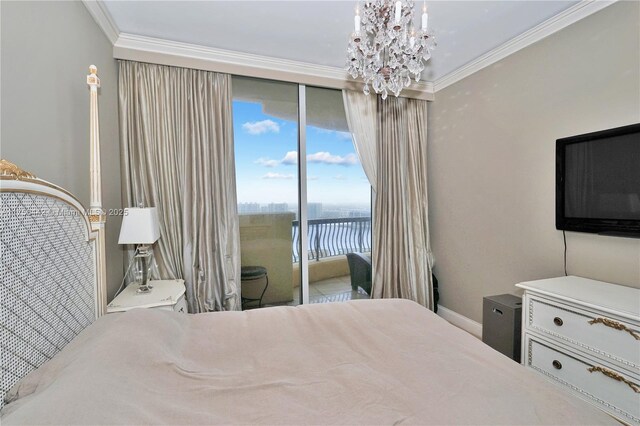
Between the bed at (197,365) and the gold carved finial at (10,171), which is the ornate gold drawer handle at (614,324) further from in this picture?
the gold carved finial at (10,171)

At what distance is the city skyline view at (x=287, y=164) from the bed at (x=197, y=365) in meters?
1.59

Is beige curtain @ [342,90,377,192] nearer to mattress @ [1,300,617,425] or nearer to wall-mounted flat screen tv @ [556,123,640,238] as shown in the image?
wall-mounted flat screen tv @ [556,123,640,238]

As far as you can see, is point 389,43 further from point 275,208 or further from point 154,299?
point 154,299

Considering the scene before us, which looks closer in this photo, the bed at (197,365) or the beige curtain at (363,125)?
the bed at (197,365)

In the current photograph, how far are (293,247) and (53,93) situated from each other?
2.21m

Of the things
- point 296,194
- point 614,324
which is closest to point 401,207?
point 296,194

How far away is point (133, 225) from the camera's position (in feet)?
6.62

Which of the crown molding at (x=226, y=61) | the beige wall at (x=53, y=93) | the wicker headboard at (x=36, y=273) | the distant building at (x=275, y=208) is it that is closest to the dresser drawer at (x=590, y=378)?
the distant building at (x=275, y=208)

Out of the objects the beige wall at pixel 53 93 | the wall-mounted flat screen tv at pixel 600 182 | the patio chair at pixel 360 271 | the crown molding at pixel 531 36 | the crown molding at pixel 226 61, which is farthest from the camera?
the patio chair at pixel 360 271

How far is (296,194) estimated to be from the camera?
3.14 m

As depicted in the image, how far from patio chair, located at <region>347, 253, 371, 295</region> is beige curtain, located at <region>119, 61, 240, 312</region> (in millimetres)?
1385

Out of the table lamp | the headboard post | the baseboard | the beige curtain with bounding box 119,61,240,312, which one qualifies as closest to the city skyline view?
the beige curtain with bounding box 119,61,240,312

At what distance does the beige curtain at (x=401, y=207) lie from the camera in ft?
10.9

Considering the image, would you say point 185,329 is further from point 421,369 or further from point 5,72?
point 5,72
